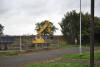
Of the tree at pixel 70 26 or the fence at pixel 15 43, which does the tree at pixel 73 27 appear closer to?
the tree at pixel 70 26

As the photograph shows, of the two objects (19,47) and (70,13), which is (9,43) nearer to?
(19,47)

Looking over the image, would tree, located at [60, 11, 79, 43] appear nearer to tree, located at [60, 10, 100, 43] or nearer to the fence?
tree, located at [60, 10, 100, 43]

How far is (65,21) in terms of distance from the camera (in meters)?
72.5

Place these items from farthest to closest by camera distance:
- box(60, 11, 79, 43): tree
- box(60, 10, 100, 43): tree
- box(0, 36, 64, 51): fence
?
box(60, 11, 79, 43): tree < box(60, 10, 100, 43): tree < box(0, 36, 64, 51): fence

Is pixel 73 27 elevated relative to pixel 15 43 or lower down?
elevated

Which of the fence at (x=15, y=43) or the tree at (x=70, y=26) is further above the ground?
the tree at (x=70, y=26)

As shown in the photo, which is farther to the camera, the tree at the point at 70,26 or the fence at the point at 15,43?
the tree at the point at 70,26

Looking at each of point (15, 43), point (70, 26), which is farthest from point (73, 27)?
point (15, 43)

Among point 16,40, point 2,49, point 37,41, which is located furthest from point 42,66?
point 37,41

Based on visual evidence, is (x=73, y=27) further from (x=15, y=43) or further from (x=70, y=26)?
(x=15, y=43)

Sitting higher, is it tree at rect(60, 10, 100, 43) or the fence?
tree at rect(60, 10, 100, 43)

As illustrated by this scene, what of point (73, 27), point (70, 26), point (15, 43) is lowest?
point (15, 43)

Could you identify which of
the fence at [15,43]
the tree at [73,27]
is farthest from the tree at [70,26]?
the fence at [15,43]

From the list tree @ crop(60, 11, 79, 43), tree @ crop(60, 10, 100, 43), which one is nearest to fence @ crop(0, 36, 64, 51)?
tree @ crop(60, 10, 100, 43)
